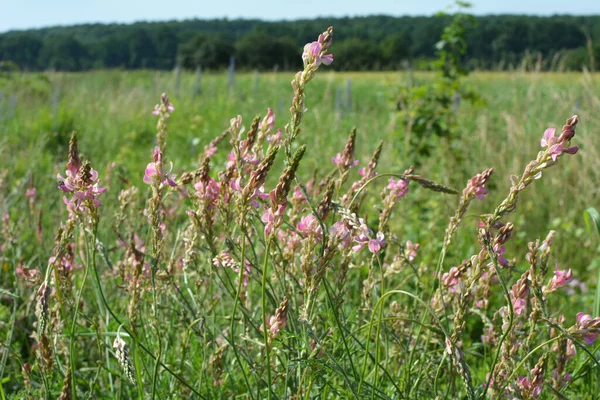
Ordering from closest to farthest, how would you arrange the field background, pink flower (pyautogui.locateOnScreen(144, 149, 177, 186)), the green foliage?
pink flower (pyautogui.locateOnScreen(144, 149, 177, 186)) < the field background < the green foliage

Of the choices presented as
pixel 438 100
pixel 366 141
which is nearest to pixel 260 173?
pixel 438 100

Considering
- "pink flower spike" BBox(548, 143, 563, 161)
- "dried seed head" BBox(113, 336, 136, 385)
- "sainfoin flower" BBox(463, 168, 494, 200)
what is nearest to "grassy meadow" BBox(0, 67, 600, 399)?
"dried seed head" BBox(113, 336, 136, 385)

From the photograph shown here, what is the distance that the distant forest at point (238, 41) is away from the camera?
34438 mm

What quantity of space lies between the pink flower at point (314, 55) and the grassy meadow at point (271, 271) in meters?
0.19

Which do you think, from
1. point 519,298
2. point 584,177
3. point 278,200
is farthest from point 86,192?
point 584,177

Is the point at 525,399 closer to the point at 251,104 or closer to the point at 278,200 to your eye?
the point at 278,200

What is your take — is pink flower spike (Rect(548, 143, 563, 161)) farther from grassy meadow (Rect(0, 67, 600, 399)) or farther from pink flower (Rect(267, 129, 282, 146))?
pink flower (Rect(267, 129, 282, 146))

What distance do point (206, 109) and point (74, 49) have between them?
34.6 meters

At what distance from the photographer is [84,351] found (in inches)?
85.3

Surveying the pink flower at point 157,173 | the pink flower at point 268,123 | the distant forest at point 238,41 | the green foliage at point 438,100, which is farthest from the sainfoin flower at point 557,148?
the distant forest at point 238,41

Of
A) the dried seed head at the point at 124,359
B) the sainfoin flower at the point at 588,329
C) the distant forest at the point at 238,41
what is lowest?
the dried seed head at the point at 124,359

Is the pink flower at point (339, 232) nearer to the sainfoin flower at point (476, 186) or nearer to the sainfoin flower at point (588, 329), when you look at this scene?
the sainfoin flower at point (476, 186)

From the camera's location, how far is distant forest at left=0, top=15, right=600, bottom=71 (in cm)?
3444

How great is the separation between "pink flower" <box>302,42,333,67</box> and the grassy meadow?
0.19m
